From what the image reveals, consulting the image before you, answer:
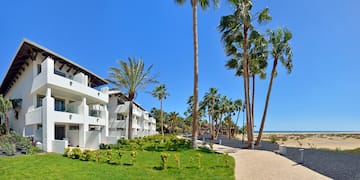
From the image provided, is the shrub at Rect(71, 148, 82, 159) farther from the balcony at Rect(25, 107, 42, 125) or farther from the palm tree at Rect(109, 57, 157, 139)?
the palm tree at Rect(109, 57, 157, 139)

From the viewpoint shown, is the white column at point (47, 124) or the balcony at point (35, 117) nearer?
the white column at point (47, 124)

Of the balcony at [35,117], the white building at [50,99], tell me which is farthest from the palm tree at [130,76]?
the balcony at [35,117]

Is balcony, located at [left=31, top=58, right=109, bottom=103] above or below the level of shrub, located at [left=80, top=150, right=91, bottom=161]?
above

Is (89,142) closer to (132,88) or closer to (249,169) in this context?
(132,88)

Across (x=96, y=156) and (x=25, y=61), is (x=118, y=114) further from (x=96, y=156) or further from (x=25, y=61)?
(x=96, y=156)

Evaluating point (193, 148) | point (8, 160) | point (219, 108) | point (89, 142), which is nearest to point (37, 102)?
point (89, 142)

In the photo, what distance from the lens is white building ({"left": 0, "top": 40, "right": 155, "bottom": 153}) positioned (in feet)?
62.5

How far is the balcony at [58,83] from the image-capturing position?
1914cm

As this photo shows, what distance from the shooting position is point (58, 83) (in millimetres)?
20266

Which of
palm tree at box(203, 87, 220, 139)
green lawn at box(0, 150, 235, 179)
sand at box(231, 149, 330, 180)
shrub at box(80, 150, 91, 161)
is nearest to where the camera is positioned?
green lawn at box(0, 150, 235, 179)

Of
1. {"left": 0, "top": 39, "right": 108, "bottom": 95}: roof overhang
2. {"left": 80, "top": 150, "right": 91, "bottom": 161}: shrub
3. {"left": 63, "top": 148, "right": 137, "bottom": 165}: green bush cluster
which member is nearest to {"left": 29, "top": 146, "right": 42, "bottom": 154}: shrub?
{"left": 63, "top": 148, "right": 137, "bottom": 165}: green bush cluster

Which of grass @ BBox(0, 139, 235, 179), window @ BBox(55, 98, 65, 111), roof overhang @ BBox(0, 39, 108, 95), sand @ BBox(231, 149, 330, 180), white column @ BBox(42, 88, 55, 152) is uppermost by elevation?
roof overhang @ BBox(0, 39, 108, 95)

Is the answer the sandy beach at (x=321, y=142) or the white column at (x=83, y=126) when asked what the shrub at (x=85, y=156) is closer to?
the white column at (x=83, y=126)

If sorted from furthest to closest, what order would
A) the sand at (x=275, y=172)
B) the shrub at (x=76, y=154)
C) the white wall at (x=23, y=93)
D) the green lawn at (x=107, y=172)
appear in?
the white wall at (x=23, y=93) → the shrub at (x=76, y=154) → the sand at (x=275, y=172) → the green lawn at (x=107, y=172)
